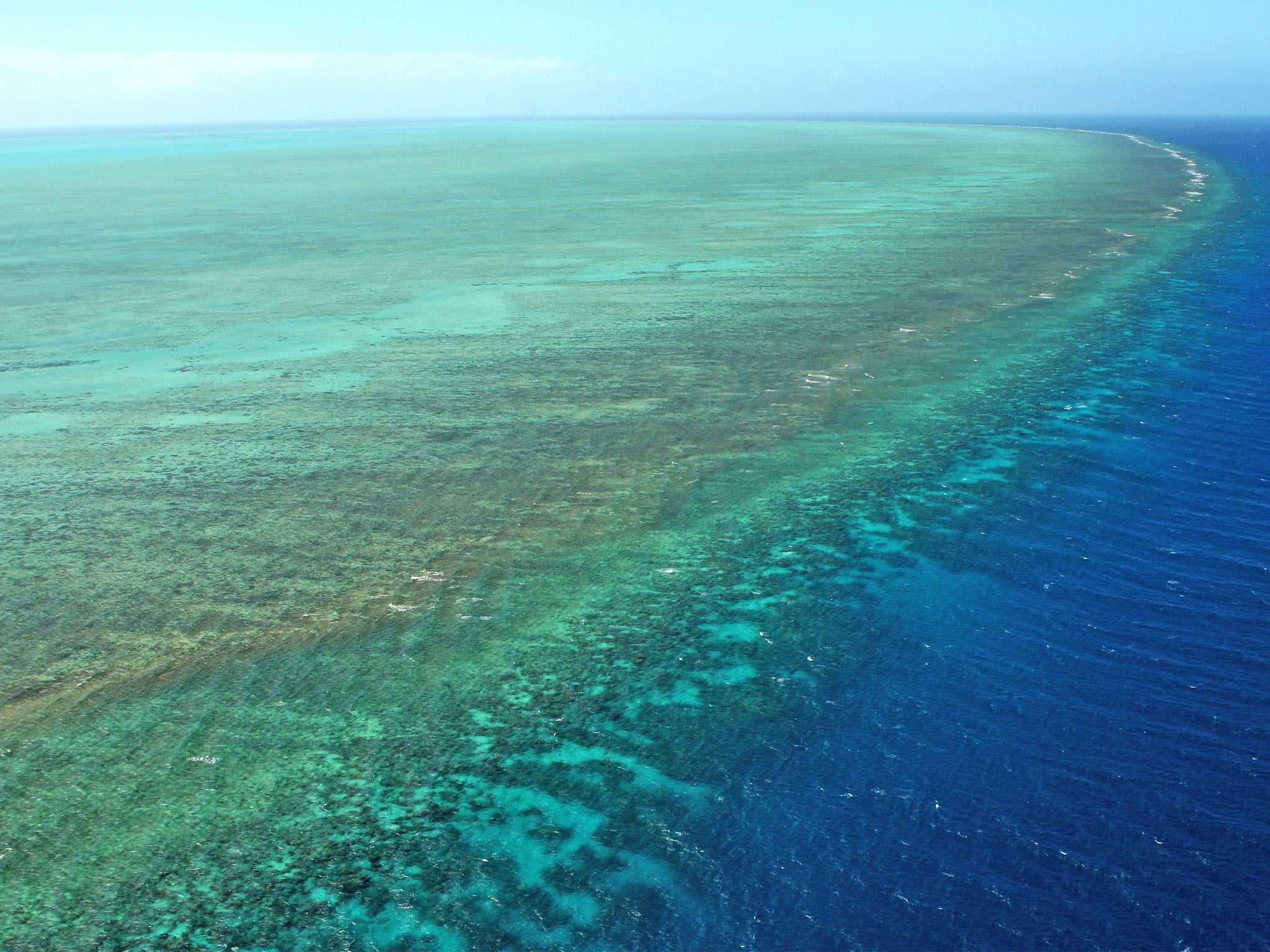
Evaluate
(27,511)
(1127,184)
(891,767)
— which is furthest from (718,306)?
(1127,184)

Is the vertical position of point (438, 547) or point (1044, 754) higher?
point (438, 547)

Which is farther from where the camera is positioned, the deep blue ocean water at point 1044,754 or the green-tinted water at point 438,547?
the green-tinted water at point 438,547

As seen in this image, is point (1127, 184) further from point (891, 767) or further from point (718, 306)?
point (891, 767)

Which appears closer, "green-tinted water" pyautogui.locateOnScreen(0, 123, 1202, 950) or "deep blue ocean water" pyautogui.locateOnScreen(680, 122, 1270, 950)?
"deep blue ocean water" pyautogui.locateOnScreen(680, 122, 1270, 950)

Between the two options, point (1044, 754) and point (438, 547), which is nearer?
point (1044, 754)
